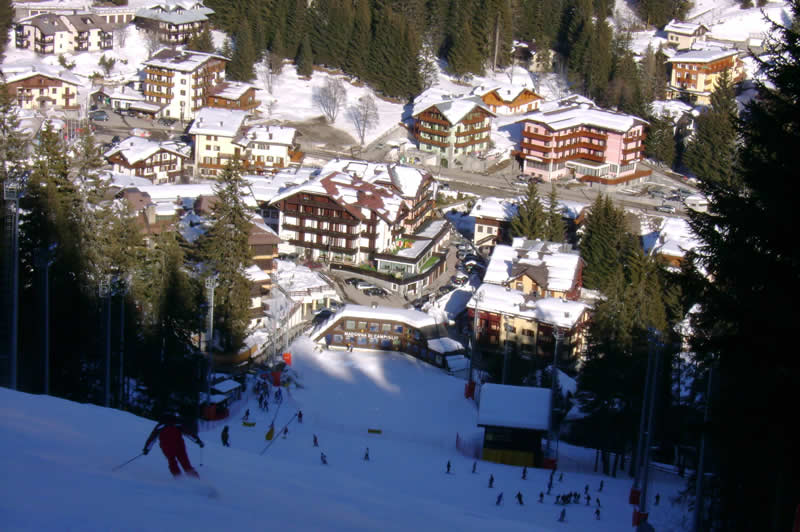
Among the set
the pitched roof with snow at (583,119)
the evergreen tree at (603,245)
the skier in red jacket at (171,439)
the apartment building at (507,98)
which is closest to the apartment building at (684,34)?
the apartment building at (507,98)

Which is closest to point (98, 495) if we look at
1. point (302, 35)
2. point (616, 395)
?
point (616, 395)

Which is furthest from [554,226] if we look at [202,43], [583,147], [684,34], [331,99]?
[684,34]

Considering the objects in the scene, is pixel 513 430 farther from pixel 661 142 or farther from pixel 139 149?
pixel 661 142

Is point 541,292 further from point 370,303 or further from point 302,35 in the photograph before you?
point 302,35

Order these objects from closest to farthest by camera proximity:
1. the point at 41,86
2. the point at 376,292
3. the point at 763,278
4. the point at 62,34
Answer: the point at 763,278 < the point at 376,292 < the point at 41,86 < the point at 62,34

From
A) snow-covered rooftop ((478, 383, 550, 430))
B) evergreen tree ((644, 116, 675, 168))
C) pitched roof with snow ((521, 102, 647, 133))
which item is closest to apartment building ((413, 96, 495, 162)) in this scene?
pitched roof with snow ((521, 102, 647, 133))
